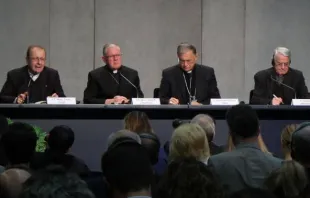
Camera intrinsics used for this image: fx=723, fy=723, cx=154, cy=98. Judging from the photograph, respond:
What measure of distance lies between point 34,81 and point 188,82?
179 centimetres

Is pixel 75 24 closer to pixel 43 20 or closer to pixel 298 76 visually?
pixel 43 20

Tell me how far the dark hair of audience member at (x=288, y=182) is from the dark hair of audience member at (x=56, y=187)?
89 centimetres

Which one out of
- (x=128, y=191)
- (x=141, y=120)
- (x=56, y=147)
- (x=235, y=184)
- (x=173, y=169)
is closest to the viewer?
(x=128, y=191)

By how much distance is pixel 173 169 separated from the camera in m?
2.59

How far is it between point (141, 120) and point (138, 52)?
525cm

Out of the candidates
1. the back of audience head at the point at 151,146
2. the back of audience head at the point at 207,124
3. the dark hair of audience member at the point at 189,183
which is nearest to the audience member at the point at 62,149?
the back of audience head at the point at 151,146

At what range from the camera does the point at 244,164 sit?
3.69m

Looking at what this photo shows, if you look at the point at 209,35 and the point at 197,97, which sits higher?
the point at 209,35

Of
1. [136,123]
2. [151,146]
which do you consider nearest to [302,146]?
[151,146]

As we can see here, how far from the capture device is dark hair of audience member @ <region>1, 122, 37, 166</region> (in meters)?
3.63

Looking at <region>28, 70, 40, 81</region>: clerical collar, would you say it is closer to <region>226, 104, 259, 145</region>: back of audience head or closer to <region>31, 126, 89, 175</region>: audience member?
<region>31, 126, 89, 175</region>: audience member

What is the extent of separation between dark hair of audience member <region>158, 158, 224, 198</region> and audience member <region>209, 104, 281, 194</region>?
3.29 feet

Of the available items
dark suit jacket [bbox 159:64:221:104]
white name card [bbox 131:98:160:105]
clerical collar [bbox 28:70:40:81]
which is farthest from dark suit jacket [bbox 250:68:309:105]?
clerical collar [bbox 28:70:40:81]

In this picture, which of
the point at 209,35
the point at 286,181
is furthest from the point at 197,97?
the point at 286,181
